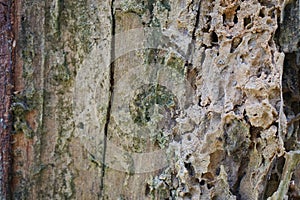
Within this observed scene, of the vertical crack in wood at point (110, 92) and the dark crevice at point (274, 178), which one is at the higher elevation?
the vertical crack in wood at point (110, 92)

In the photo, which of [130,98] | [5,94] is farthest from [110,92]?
[5,94]

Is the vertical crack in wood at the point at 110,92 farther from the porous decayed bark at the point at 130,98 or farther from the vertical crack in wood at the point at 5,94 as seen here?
the vertical crack in wood at the point at 5,94

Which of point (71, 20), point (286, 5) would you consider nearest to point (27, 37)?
point (71, 20)

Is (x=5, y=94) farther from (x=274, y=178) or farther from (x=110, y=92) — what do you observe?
(x=274, y=178)

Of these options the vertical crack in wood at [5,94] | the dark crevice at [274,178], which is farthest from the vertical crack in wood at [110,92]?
the dark crevice at [274,178]

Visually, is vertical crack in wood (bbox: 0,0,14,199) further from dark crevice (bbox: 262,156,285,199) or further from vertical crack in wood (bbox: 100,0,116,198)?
dark crevice (bbox: 262,156,285,199)

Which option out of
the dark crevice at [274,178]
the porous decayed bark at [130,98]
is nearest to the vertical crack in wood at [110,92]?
the porous decayed bark at [130,98]

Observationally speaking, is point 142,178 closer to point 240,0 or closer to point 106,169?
point 106,169
